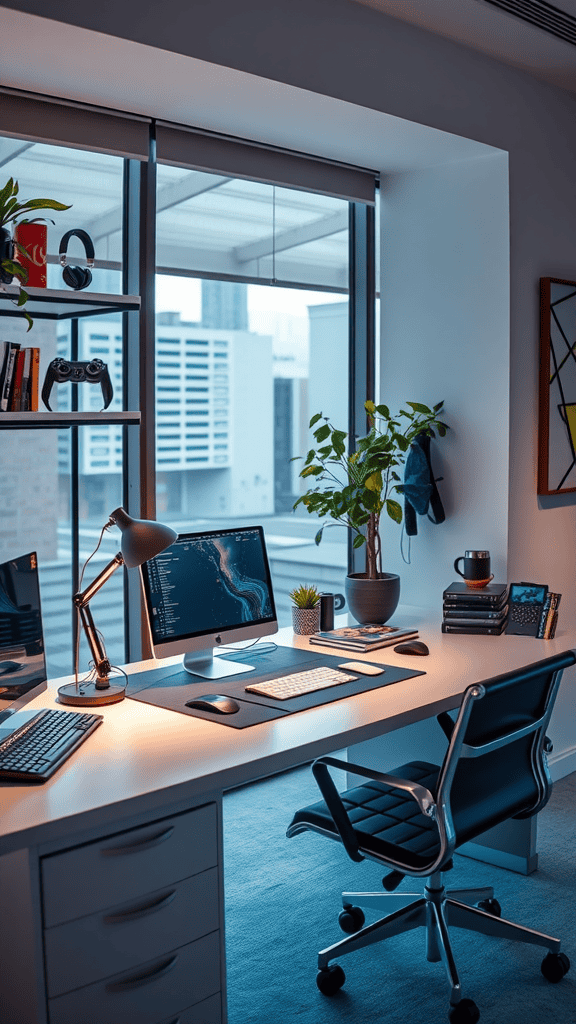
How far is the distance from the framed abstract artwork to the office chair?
1439 mm

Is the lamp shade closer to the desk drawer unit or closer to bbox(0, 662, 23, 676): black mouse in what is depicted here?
bbox(0, 662, 23, 676): black mouse

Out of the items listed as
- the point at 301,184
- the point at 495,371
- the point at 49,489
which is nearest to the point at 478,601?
the point at 495,371

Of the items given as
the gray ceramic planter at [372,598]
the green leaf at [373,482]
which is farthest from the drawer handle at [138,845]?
the green leaf at [373,482]

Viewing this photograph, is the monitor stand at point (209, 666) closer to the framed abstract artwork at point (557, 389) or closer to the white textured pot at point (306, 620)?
the white textured pot at point (306, 620)

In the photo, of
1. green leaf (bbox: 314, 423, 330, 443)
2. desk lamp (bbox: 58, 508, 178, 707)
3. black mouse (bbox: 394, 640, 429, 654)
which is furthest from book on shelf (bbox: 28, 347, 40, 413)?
black mouse (bbox: 394, 640, 429, 654)

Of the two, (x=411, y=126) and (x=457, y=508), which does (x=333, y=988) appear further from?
(x=411, y=126)

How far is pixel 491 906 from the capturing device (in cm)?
271

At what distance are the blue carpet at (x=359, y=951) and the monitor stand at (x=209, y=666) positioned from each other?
754 millimetres

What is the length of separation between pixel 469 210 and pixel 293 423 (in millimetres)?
1068

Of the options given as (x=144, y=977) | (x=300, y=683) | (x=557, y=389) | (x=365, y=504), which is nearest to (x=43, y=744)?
(x=144, y=977)

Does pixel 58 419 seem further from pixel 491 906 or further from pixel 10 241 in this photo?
pixel 491 906

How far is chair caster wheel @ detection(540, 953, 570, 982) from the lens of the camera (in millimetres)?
2453

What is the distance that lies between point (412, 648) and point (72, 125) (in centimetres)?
189

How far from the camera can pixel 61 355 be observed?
122 inches
